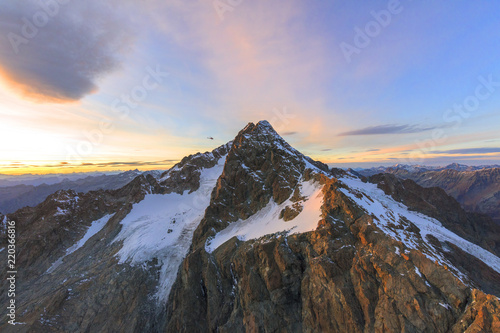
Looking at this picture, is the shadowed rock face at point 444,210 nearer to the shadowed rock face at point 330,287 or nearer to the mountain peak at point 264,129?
the shadowed rock face at point 330,287

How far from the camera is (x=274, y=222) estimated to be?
41031 mm

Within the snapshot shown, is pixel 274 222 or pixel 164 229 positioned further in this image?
pixel 164 229

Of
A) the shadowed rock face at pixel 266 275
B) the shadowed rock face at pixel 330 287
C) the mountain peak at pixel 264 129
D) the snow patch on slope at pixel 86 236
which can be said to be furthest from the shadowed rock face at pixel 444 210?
the snow patch on slope at pixel 86 236

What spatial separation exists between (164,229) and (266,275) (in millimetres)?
44655

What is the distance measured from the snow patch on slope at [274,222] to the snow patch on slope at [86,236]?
53.2 meters

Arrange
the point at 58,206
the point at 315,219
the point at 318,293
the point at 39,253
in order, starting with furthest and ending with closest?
1. the point at 58,206
2. the point at 39,253
3. the point at 315,219
4. the point at 318,293

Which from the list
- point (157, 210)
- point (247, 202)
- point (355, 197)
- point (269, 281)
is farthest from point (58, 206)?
point (355, 197)

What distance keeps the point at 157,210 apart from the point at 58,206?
3799cm

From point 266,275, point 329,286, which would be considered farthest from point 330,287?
point 266,275

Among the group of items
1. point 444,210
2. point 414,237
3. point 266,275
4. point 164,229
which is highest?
point 414,237

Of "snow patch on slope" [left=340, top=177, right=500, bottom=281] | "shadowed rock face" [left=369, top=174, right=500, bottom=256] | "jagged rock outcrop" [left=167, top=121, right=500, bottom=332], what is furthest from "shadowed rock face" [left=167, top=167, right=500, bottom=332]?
"shadowed rock face" [left=369, top=174, right=500, bottom=256]

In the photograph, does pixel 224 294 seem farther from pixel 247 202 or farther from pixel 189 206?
pixel 189 206

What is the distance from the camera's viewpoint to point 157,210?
8006 centimetres

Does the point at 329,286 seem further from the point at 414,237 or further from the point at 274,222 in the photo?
the point at 274,222
